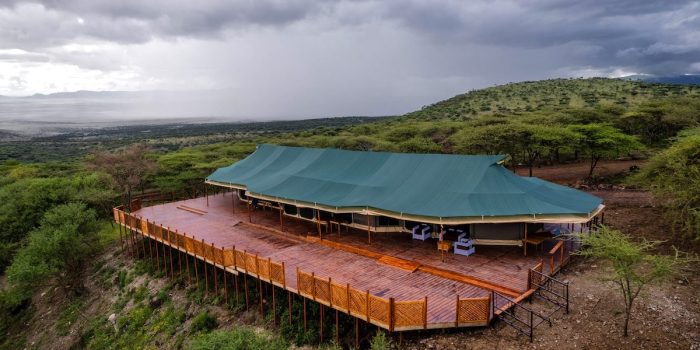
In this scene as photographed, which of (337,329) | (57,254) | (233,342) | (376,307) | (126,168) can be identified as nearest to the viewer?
(233,342)

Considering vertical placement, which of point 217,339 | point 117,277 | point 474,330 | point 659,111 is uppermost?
point 659,111

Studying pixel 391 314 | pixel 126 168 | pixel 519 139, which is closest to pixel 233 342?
pixel 391 314

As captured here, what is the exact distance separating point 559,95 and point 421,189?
74.2 metres

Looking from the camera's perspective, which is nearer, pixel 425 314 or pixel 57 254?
pixel 425 314

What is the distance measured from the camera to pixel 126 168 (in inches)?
1369

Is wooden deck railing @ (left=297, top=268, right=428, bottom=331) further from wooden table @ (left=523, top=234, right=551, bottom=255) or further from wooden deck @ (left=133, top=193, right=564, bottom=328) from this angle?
wooden table @ (left=523, top=234, right=551, bottom=255)

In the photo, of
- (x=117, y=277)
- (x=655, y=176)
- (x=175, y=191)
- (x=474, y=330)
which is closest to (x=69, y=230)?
(x=117, y=277)

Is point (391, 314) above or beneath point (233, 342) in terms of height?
beneath

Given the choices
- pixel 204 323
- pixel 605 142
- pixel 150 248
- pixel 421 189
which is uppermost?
pixel 605 142

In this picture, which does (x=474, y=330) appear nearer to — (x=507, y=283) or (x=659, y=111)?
(x=507, y=283)

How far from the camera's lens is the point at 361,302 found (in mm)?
12250

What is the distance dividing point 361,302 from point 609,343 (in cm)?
642

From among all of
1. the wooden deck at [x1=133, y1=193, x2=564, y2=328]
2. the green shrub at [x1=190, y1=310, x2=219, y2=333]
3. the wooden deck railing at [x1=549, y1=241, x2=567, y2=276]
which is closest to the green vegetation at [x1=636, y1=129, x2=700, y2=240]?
the wooden deck railing at [x1=549, y1=241, x2=567, y2=276]

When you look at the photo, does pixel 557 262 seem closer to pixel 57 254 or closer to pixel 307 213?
pixel 307 213
